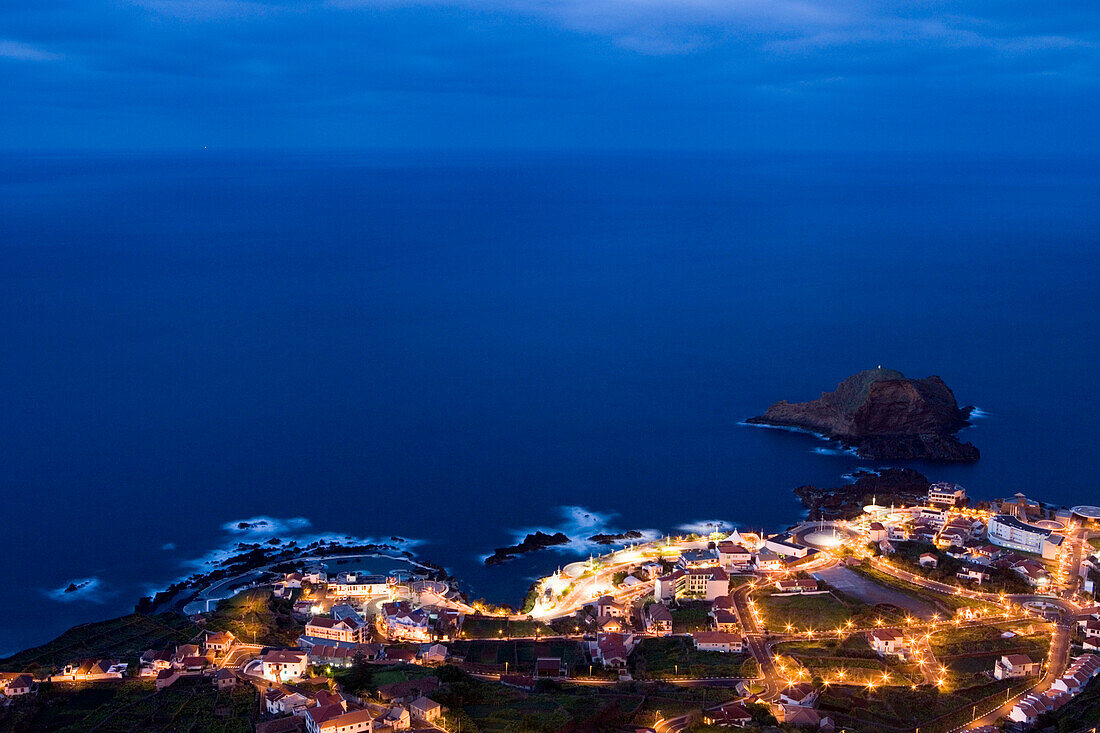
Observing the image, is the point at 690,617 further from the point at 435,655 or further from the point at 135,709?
the point at 135,709

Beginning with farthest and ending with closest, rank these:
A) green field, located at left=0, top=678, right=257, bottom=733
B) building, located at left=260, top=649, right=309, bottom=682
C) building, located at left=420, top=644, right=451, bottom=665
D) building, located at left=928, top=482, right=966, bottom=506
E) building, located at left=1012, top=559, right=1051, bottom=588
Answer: building, located at left=928, top=482, right=966, bottom=506 < building, located at left=1012, top=559, right=1051, bottom=588 < building, located at left=420, top=644, right=451, bottom=665 < building, located at left=260, top=649, right=309, bottom=682 < green field, located at left=0, top=678, right=257, bottom=733

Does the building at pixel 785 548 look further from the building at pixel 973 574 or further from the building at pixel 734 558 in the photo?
the building at pixel 973 574

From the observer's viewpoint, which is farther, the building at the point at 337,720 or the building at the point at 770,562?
the building at the point at 770,562

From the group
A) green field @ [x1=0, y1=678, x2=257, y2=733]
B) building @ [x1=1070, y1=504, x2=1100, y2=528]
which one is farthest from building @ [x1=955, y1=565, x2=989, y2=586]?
green field @ [x1=0, y1=678, x2=257, y2=733]

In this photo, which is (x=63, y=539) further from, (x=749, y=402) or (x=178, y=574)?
(x=749, y=402)

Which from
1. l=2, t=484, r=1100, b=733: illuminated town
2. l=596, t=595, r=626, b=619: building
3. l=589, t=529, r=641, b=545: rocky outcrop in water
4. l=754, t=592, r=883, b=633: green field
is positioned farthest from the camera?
l=589, t=529, r=641, b=545: rocky outcrop in water

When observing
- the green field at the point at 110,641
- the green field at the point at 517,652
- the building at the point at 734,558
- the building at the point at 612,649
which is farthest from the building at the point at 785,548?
the green field at the point at 110,641

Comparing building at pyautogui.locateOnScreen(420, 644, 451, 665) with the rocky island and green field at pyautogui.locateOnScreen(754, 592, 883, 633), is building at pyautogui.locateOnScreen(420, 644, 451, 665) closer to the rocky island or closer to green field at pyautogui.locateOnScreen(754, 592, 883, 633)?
green field at pyautogui.locateOnScreen(754, 592, 883, 633)
